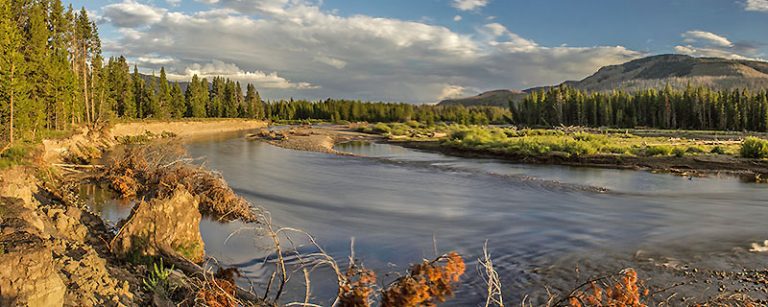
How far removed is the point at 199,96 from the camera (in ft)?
312

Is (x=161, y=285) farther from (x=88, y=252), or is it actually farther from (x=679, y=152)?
(x=679, y=152)

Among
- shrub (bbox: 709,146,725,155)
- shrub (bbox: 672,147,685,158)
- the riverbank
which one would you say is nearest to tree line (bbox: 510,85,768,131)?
shrub (bbox: 709,146,725,155)

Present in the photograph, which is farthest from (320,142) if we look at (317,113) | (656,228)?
(317,113)

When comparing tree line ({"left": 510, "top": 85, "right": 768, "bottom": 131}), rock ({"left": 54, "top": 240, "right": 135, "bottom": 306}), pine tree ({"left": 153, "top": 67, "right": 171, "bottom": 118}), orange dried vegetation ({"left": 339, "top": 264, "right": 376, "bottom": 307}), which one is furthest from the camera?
pine tree ({"left": 153, "top": 67, "right": 171, "bottom": 118})

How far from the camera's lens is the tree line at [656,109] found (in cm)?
7275

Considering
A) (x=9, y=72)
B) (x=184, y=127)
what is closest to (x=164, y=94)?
(x=184, y=127)

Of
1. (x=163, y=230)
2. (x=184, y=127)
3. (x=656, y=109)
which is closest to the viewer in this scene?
(x=163, y=230)

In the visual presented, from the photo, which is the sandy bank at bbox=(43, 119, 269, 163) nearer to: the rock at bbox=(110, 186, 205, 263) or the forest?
the forest

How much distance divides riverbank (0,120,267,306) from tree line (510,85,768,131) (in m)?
79.5

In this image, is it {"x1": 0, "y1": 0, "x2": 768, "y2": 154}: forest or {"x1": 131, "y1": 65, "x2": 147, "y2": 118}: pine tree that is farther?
{"x1": 131, "y1": 65, "x2": 147, "y2": 118}: pine tree

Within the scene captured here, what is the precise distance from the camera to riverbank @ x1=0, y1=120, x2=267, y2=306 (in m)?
5.32

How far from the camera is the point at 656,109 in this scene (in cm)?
8419

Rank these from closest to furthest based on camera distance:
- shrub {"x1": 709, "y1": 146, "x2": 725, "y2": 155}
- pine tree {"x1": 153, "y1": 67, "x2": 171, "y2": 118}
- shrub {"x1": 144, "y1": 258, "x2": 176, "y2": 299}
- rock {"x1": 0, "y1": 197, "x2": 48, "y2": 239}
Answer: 1. shrub {"x1": 144, "y1": 258, "x2": 176, "y2": 299}
2. rock {"x1": 0, "y1": 197, "x2": 48, "y2": 239}
3. shrub {"x1": 709, "y1": 146, "x2": 725, "y2": 155}
4. pine tree {"x1": 153, "y1": 67, "x2": 171, "y2": 118}

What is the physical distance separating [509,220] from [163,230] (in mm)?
10476
